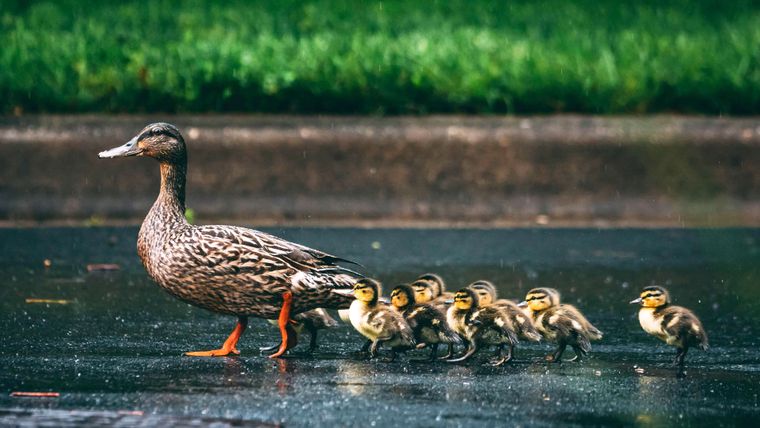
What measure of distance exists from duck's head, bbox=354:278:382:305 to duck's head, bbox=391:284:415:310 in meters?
0.21

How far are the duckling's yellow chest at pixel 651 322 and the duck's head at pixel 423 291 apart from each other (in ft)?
3.54

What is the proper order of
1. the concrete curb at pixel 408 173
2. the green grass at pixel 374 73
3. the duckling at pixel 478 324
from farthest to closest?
the green grass at pixel 374 73 → the concrete curb at pixel 408 173 → the duckling at pixel 478 324

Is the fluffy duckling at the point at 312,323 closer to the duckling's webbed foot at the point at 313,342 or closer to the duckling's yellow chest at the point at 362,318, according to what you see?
the duckling's webbed foot at the point at 313,342

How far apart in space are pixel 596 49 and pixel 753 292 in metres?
4.26

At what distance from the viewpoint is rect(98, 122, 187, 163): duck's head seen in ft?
28.0

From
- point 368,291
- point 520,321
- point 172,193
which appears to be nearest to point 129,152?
point 172,193


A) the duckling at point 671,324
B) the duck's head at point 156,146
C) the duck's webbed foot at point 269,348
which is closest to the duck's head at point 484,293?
the duckling at point 671,324

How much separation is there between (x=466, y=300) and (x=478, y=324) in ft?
0.48

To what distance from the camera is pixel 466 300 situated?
7.77 m

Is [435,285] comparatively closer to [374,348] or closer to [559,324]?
[374,348]

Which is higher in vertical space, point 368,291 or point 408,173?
Result: point 408,173

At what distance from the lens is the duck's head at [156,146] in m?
8.53

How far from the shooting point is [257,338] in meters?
8.44

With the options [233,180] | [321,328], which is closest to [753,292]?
[321,328]
